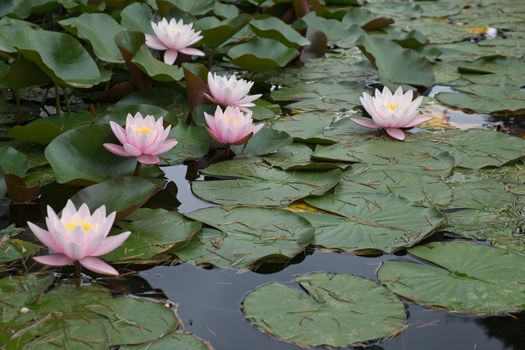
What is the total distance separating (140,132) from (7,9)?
1581 mm

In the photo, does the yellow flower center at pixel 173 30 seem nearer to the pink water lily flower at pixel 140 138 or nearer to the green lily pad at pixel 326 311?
the pink water lily flower at pixel 140 138

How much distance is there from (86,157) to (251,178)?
479mm

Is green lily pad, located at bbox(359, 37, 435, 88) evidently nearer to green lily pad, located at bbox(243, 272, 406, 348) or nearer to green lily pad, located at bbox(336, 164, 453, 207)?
green lily pad, located at bbox(336, 164, 453, 207)

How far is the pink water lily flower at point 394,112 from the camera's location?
241 cm

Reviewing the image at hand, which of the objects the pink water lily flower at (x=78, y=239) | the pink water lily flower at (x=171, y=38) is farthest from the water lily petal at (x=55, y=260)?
the pink water lily flower at (x=171, y=38)

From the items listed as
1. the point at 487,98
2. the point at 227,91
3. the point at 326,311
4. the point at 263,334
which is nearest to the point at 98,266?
the point at 263,334

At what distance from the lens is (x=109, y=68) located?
2.93m

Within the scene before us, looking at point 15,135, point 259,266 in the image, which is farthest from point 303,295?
point 15,135

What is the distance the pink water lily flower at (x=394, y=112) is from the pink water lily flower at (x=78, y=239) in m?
1.20

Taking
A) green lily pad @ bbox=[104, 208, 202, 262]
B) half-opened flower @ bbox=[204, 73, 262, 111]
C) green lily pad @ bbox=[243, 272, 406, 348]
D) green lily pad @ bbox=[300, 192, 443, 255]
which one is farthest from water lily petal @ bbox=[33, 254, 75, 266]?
half-opened flower @ bbox=[204, 73, 262, 111]

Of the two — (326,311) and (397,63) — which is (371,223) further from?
(397,63)

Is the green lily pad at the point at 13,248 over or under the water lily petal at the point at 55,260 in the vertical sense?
under

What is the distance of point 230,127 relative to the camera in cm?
215

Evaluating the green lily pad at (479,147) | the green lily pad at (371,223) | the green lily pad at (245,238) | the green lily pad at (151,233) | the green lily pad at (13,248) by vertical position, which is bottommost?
the green lily pad at (479,147)
